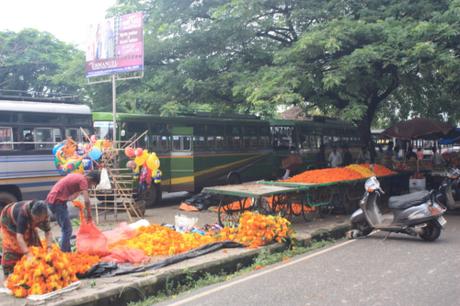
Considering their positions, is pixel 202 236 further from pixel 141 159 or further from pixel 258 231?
pixel 141 159

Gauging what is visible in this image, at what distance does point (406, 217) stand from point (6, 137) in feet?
30.7

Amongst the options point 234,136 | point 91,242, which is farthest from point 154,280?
point 234,136

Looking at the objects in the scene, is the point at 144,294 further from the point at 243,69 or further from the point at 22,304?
the point at 243,69

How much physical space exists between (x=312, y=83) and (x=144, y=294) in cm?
857

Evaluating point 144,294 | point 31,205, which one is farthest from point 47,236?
point 144,294

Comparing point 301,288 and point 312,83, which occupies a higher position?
point 312,83

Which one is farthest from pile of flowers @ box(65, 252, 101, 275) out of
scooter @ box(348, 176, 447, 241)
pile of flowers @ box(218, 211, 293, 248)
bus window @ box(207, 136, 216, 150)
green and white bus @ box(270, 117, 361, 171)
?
green and white bus @ box(270, 117, 361, 171)

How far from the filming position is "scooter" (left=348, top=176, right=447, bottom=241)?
28.4ft

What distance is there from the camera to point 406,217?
28.9 ft

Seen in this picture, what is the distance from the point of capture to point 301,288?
6082mm

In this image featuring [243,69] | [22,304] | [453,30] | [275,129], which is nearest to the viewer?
[22,304]

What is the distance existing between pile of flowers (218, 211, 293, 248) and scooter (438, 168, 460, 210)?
5649 mm

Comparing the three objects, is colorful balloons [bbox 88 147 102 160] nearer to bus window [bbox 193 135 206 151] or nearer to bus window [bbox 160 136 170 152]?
bus window [bbox 160 136 170 152]

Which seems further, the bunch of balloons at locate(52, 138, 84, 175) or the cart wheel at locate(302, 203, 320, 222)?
the cart wheel at locate(302, 203, 320, 222)
